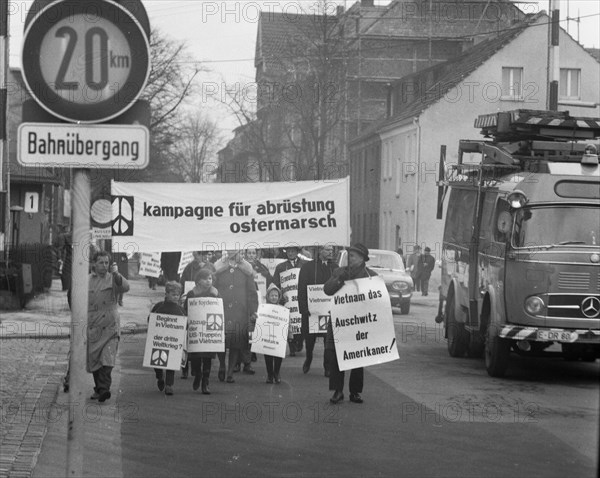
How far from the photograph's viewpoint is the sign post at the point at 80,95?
547 centimetres

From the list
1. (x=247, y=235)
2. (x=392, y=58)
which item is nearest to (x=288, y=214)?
(x=247, y=235)

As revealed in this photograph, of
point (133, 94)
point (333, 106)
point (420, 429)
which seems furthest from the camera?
point (333, 106)

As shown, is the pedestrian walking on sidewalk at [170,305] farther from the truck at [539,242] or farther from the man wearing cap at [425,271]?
the man wearing cap at [425,271]

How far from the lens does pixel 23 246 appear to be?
29.6 meters

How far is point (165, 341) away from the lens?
15242 millimetres

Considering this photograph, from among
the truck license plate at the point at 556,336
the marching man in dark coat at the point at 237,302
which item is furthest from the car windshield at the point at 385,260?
the truck license plate at the point at 556,336

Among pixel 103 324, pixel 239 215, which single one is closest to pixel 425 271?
pixel 103 324

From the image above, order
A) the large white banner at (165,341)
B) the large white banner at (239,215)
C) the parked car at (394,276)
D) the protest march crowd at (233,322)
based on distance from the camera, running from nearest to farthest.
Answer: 1. the large white banner at (239,215)
2. the protest march crowd at (233,322)
3. the large white banner at (165,341)
4. the parked car at (394,276)

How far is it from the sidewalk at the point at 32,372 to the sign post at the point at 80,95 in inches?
149

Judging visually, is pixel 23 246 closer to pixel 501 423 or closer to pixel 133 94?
pixel 501 423

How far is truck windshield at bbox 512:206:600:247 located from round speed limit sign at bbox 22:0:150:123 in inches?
468

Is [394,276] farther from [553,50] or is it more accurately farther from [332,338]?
[332,338]

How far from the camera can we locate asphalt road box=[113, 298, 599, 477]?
9.85 m

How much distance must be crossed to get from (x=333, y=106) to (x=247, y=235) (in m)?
37.1
